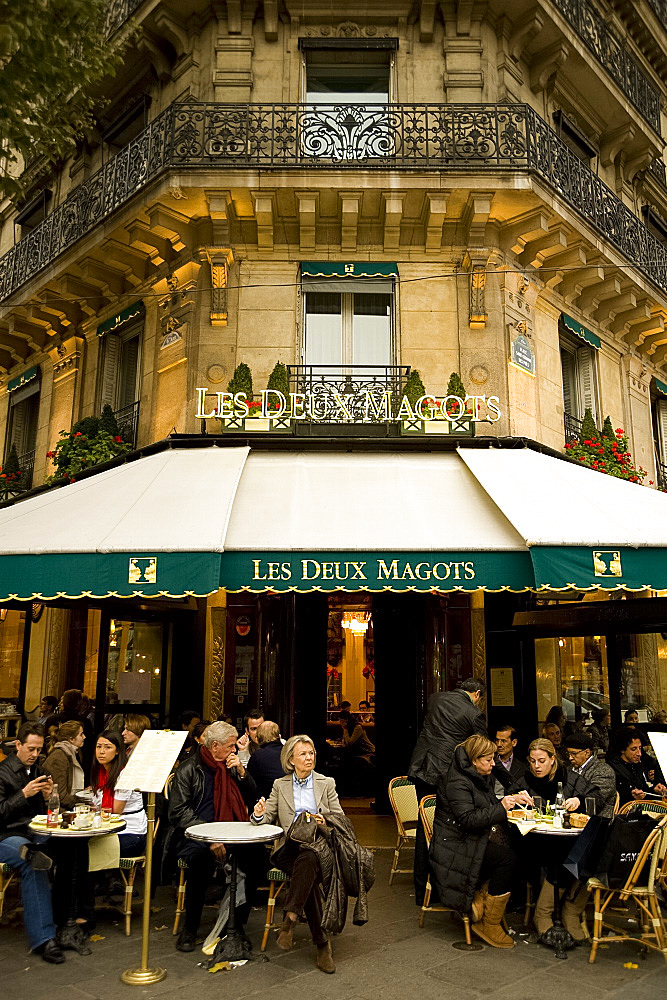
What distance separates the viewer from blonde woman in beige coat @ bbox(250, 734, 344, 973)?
16.4 feet

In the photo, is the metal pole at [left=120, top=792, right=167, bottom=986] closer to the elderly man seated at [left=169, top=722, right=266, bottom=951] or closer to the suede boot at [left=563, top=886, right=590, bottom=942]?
the elderly man seated at [left=169, top=722, right=266, bottom=951]

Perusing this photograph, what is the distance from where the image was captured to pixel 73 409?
38.8 ft

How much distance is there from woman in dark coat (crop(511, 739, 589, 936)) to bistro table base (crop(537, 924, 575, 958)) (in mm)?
53

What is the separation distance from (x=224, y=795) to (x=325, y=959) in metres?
1.34

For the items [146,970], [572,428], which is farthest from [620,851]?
[572,428]

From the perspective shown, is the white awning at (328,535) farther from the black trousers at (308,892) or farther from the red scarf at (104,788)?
the black trousers at (308,892)

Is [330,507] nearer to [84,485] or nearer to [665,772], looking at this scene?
[84,485]

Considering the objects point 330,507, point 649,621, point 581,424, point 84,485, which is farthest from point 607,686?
point 84,485

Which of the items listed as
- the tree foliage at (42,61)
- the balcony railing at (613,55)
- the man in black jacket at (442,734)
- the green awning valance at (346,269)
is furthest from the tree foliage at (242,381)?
the balcony railing at (613,55)

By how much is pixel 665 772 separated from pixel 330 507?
11.9 feet

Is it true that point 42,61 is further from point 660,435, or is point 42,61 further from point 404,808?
point 660,435

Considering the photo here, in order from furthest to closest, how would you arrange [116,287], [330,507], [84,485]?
[116,287] → [84,485] → [330,507]

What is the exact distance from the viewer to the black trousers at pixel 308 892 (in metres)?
4.98

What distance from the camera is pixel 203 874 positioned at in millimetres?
5414
